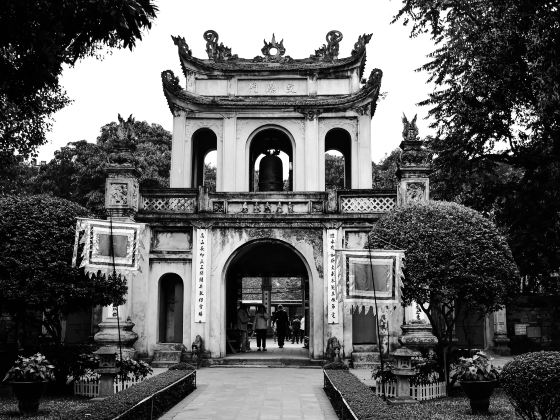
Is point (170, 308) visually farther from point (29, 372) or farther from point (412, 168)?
point (29, 372)

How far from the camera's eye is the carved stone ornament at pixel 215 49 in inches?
889

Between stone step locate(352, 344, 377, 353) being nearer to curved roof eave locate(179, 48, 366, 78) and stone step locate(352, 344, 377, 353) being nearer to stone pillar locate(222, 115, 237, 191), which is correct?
stone pillar locate(222, 115, 237, 191)

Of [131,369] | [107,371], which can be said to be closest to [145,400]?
[107,371]

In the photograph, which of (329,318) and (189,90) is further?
(189,90)

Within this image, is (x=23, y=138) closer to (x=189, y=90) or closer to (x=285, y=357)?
(x=189, y=90)

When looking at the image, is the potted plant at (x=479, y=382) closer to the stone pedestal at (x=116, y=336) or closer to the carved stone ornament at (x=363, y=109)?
the stone pedestal at (x=116, y=336)

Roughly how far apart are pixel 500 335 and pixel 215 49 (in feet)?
50.8

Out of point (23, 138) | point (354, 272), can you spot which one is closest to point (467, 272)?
point (354, 272)

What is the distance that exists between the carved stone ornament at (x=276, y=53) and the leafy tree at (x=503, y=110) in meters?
5.37

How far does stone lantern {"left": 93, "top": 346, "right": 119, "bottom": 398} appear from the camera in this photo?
40.6 feet

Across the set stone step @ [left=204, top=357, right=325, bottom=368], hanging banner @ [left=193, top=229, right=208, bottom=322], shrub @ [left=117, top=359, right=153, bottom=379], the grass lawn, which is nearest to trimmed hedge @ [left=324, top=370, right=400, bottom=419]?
shrub @ [left=117, top=359, right=153, bottom=379]

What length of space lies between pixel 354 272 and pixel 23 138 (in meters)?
13.4

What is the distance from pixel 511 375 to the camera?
8.77 meters

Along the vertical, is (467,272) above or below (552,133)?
below
